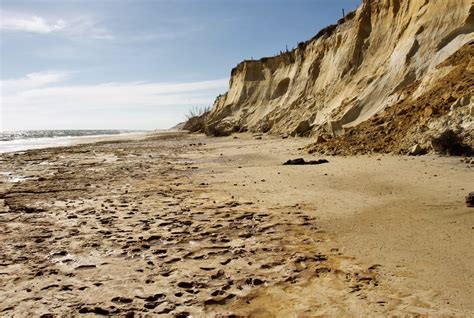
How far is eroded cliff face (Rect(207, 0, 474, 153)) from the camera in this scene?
47.8 feet

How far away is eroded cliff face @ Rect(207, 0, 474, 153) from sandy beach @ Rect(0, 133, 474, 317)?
5.21 metres

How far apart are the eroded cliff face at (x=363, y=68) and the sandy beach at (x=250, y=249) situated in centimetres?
521

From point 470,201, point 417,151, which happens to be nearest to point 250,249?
point 470,201

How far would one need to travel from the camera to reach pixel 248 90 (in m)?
40.8

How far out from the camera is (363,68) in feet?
68.6

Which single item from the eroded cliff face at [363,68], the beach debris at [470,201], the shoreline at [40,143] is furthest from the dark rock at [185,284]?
the shoreline at [40,143]

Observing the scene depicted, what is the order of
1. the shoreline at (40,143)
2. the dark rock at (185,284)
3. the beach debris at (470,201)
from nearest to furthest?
1. the dark rock at (185,284)
2. the beach debris at (470,201)
3. the shoreline at (40,143)

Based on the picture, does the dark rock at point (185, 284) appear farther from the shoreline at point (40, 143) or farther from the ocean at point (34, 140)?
the ocean at point (34, 140)

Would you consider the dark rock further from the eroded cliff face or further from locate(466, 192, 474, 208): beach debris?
the eroded cliff face

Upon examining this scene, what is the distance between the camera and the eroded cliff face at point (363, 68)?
14570 millimetres

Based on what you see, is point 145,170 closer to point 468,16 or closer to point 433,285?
point 433,285

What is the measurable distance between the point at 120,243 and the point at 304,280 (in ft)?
7.36

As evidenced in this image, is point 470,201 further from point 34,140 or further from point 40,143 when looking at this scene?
point 34,140

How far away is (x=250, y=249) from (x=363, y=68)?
18895 mm
